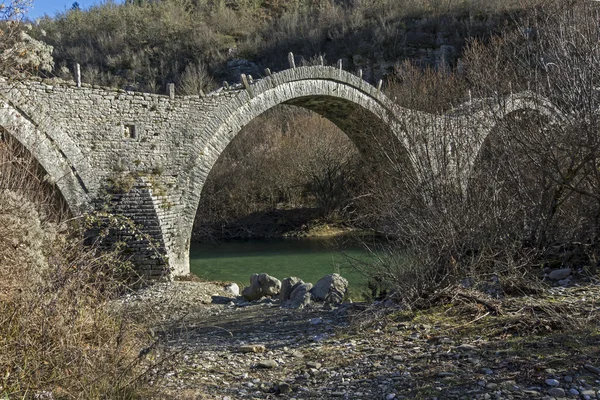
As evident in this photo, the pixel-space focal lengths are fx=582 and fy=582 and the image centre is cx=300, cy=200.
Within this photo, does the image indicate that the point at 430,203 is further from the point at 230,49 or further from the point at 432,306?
the point at 230,49

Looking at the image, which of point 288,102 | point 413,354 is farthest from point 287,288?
point 288,102

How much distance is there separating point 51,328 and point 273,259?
40.4 ft

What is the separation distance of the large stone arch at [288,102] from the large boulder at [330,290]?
2105mm

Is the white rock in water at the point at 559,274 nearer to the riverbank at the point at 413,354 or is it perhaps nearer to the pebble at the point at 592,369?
the riverbank at the point at 413,354

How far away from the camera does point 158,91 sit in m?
30.0

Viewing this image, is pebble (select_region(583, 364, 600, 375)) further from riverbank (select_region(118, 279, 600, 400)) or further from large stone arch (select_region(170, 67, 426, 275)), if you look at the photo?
large stone arch (select_region(170, 67, 426, 275))

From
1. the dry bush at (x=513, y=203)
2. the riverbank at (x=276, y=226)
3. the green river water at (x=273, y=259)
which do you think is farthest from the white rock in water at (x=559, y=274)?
the riverbank at (x=276, y=226)

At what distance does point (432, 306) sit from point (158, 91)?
1058 inches

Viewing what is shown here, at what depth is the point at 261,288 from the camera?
9.02 meters

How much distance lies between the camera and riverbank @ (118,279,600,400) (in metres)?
3.56

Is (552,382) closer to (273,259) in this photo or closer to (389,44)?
(273,259)

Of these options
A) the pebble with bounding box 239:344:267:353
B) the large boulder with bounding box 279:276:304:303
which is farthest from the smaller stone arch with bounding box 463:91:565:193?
the large boulder with bounding box 279:276:304:303

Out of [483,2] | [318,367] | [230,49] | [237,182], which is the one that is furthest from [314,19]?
[318,367]

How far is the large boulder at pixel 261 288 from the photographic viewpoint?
8.97m
